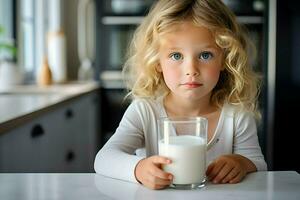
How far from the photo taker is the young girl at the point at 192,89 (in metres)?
0.96

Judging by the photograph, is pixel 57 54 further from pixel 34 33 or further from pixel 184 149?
pixel 184 149

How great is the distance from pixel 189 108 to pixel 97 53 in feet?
8.72

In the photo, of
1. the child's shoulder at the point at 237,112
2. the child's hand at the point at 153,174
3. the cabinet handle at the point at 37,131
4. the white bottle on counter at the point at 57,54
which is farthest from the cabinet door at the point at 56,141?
the child's hand at the point at 153,174

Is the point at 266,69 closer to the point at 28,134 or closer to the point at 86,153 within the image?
the point at 28,134

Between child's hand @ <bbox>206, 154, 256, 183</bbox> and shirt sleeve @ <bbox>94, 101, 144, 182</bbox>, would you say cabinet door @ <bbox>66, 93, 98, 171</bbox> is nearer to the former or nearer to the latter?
shirt sleeve @ <bbox>94, 101, 144, 182</bbox>

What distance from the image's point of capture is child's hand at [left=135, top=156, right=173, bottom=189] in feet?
2.66

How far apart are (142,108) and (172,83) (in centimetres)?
19

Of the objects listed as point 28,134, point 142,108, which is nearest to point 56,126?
point 28,134

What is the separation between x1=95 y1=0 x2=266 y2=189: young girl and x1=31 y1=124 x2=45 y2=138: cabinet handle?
2.49 ft

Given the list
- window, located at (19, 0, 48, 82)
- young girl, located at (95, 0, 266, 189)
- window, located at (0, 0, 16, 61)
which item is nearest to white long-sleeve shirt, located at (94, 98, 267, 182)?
young girl, located at (95, 0, 266, 189)

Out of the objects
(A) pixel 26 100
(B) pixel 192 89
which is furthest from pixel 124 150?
(A) pixel 26 100

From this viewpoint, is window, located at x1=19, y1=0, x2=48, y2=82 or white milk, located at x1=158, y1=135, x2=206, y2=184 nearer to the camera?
white milk, located at x1=158, y1=135, x2=206, y2=184

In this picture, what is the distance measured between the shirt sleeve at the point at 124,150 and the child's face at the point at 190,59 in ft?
0.58

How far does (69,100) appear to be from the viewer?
269cm
